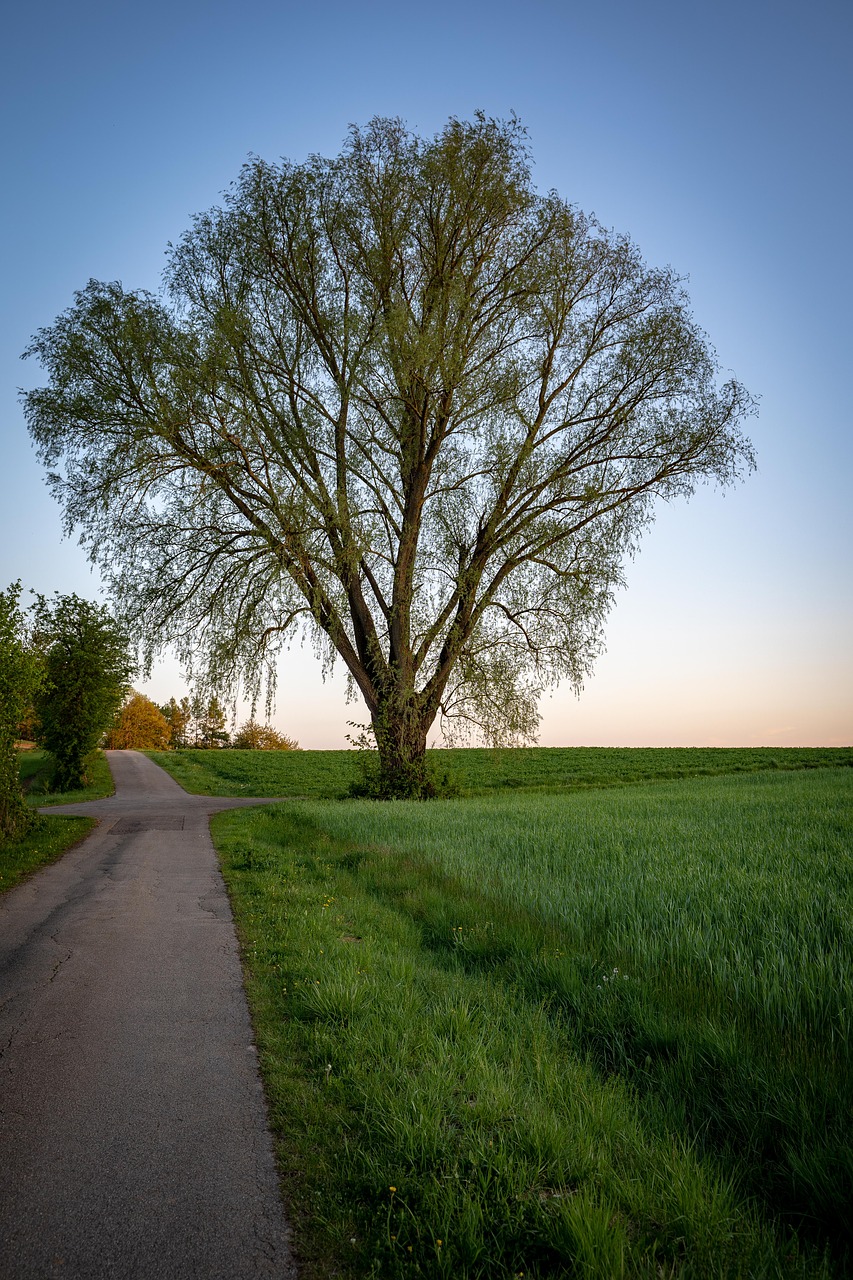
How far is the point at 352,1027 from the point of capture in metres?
4.33

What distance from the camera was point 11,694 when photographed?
1345 centimetres

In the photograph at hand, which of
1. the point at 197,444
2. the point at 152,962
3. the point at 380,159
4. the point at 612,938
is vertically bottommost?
the point at 152,962

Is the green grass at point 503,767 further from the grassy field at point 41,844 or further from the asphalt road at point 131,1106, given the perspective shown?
the asphalt road at point 131,1106

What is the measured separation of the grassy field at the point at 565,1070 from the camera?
2.56 metres

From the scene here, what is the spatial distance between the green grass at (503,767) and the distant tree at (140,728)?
73.8 feet

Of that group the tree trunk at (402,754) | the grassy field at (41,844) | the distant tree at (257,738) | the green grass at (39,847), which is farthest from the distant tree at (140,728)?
the green grass at (39,847)

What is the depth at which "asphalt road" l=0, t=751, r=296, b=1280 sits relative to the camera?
264cm

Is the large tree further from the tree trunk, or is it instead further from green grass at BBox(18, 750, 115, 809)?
green grass at BBox(18, 750, 115, 809)

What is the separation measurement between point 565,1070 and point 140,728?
237ft

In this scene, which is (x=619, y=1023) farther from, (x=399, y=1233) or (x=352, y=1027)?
(x=399, y=1233)

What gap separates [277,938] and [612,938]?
312cm

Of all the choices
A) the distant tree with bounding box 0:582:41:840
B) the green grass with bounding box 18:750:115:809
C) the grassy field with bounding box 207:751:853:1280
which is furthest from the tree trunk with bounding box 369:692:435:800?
the grassy field with bounding box 207:751:853:1280

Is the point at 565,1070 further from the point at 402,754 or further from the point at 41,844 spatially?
the point at 402,754

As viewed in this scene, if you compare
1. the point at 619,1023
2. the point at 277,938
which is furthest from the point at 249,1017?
the point at 619,1023
